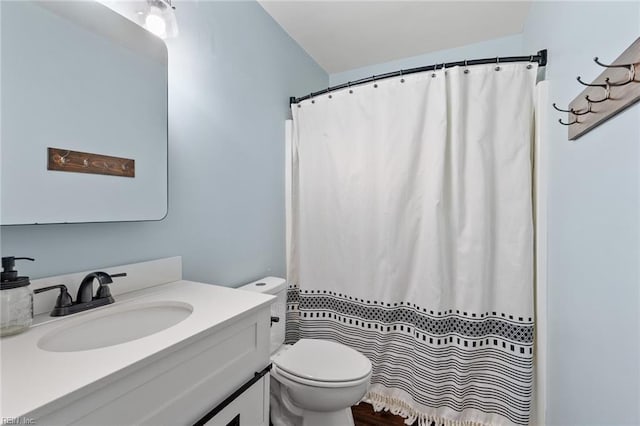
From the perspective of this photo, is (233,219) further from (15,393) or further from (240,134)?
(15,393)

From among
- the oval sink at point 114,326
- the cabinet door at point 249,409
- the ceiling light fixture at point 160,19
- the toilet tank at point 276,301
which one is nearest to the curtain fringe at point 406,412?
the toilet tank at point 276,301

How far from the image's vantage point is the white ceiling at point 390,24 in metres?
1.70

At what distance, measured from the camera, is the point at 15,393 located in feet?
1.60

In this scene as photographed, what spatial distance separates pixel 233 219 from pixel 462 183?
1.25 m

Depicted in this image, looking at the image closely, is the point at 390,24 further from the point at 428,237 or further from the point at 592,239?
the point at 592,239

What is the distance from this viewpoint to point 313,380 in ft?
4.13

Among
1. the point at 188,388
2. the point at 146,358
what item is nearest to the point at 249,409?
the point at 188,388

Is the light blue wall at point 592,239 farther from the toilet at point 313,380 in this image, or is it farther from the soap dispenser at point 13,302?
the soap dispenser at point 13,302

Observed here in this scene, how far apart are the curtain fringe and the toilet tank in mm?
691

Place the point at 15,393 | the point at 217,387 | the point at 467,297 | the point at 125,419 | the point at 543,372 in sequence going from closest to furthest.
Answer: the point at 15,393, the point at 125,419, the point at 217,387, the point at 543,372, the point at 467,297

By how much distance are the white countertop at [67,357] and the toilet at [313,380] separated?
22.6 inches

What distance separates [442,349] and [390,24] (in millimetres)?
2011

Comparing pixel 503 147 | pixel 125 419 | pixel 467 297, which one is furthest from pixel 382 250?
pixel 125 419

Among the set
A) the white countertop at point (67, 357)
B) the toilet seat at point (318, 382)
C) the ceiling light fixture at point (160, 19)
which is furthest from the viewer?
Answer: the toilet seat at point (318, 382)
